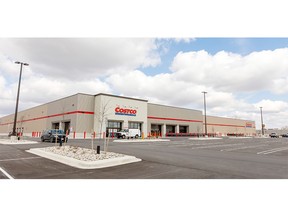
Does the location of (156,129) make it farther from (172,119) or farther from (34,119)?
(34,119)

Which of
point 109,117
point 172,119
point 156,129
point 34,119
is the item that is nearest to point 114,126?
point 109,117

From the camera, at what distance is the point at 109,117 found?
42125 mm

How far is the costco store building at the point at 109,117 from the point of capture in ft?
133

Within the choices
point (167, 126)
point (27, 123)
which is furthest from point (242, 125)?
point (27, 123)

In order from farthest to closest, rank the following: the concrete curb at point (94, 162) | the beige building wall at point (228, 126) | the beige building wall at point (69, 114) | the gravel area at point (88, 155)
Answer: the beige building wall at point (228, 126) → the beige building wall at point (69, 114) → the gravel area at point (88, 155) → the concrete curb at point (94, 162)

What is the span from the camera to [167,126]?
56.8 meters

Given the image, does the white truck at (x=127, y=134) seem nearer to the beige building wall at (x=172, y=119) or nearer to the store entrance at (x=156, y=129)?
the beige building wall at (x=172, y=119)

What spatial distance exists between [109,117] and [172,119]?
69.3 ft

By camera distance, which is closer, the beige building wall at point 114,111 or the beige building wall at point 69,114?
the beige building wall at point 69,114

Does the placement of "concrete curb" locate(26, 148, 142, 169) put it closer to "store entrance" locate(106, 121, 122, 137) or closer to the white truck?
the white truck

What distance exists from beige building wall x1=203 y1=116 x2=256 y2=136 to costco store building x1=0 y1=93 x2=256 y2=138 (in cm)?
61

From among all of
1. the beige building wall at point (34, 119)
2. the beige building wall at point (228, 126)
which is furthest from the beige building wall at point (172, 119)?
the beige building wall at point (34, 119)

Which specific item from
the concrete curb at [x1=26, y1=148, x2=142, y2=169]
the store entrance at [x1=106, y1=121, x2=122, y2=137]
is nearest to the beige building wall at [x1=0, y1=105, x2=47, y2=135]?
the store entrance at [x1=106, y1=121, x2=122, y2=137]

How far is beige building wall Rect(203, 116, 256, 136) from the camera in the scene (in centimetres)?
7011
